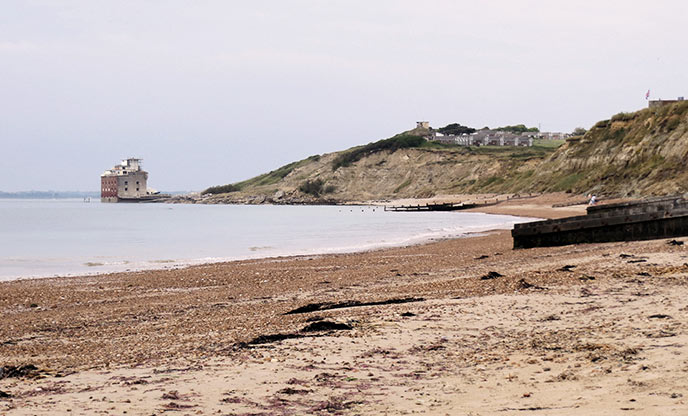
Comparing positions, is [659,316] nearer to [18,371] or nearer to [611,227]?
[18,371]

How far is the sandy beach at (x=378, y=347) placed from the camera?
5.98m

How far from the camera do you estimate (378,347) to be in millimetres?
8141

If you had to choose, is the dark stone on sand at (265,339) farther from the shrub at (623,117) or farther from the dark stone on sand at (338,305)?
the shrub at (623,117)

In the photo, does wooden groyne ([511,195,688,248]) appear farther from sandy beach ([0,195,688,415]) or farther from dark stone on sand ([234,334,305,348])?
dark stone on sand ([234,334,305,348])

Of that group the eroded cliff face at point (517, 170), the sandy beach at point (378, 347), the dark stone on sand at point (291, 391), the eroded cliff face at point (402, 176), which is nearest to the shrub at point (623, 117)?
the eroded cliff face at point (517, 170)

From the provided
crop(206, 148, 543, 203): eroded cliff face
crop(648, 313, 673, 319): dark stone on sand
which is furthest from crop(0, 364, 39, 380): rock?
crop(206, 148, 543, 203): eroded cliff face

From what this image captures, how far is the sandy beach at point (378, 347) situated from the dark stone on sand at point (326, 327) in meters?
0.02

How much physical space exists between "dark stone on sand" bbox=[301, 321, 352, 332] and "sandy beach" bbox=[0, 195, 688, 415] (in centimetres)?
2

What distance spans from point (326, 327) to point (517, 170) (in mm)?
108790

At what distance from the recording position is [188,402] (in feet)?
20.1

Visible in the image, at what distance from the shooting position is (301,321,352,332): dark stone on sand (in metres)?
9.23

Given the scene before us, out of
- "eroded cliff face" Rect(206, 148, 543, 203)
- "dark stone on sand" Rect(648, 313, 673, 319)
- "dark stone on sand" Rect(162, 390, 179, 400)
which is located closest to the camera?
"dark stone on sand" Rect(162, 390, 179, 400)

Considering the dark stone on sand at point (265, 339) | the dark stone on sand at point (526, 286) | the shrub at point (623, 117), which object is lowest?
the dark stone on sand at point (265, 339)

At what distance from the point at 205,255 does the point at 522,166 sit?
301 ft
